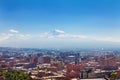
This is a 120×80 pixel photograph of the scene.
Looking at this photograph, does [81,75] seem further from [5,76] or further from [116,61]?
[116,61]

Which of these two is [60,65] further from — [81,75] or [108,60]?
[81,75]

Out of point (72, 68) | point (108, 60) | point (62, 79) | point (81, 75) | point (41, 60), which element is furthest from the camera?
point (41, 60)

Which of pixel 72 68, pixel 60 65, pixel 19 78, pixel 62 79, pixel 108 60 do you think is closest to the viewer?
pixel 19 78

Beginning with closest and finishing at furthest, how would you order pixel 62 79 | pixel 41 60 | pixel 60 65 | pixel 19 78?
1. pixel 19 78
2. pixel 62 79
3. pixel 60 65
4. pixel 41 60

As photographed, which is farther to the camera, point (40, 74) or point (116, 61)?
point (116, 61)

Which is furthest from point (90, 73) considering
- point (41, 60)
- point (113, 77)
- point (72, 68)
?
point (41, 60)

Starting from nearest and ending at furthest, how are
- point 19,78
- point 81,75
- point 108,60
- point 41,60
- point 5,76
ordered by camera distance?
point 19,78 → point 5,76 → point 81,75 → point 108,60 → point 41,60

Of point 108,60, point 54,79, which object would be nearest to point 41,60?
point 108,60

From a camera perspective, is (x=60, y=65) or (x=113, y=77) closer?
(x=113, y=77)

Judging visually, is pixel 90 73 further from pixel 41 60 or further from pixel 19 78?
pixel 41 60
